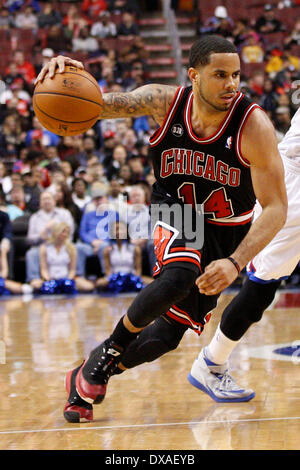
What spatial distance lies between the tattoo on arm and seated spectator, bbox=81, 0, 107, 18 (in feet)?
41.0

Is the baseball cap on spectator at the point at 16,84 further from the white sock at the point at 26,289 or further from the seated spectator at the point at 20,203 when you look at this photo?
the white sock at the point at 26,289

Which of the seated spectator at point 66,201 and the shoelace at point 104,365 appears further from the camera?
the seated spectator at point 66,201

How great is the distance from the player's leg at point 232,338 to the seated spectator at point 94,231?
5.10 m

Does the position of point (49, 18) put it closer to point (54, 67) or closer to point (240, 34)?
point (240, 34)

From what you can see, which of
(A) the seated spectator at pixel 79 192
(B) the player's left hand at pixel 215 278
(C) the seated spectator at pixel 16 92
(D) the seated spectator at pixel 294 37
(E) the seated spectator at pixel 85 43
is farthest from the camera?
(D) the seated spectator at pixel 294 37

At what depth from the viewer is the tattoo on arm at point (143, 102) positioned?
359 centimetres

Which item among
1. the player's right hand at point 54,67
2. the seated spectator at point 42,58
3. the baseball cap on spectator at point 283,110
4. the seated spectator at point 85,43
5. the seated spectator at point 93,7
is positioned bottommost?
the player's right hand at point 54,67

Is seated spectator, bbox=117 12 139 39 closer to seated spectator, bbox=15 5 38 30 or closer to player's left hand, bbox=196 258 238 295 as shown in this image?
seated spectator, bbox=15 5 38 30

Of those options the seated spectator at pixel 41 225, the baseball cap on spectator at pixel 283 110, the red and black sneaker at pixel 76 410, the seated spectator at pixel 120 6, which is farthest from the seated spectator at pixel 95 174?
the seated spectator at pixel 120 6

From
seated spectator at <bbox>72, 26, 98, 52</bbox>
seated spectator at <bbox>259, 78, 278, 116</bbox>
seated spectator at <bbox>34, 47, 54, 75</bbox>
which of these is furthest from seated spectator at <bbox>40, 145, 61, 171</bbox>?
seated spectator at <bbox>72, 26, 98, 52</bbox>

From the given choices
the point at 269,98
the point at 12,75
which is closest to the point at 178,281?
the point at 269,98

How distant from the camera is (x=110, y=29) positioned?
15.0 metres

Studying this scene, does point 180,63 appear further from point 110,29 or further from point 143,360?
point 143,360
